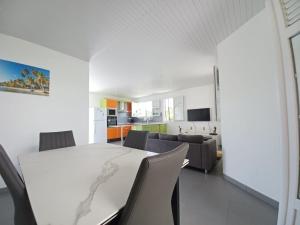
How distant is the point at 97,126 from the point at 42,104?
341 centimetres

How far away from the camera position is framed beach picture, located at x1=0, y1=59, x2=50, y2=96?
204 cm

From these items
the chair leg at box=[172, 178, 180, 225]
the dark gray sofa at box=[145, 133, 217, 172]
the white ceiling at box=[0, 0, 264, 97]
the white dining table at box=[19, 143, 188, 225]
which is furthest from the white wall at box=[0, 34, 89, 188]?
the chair leg at box=[172, 178, 180, 225]

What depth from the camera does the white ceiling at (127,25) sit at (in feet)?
5.28

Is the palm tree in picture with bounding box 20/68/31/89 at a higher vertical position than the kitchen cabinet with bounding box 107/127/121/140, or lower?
higher

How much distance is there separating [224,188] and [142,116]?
6.56 meters

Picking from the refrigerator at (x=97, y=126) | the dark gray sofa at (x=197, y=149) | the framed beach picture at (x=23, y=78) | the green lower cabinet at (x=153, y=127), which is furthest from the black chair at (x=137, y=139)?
the refrigerator at (x=97, y=126)

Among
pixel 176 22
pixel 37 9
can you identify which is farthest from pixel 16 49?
pixel 176 22

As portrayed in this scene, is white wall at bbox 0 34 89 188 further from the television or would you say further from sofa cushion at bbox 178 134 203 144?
the television

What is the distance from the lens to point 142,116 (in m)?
8.27

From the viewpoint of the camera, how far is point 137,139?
6.10 feet

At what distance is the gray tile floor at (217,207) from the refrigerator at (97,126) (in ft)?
12.3

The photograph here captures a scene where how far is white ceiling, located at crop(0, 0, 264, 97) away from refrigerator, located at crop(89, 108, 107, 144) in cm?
319

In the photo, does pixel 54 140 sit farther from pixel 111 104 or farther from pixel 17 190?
pixel 111 104

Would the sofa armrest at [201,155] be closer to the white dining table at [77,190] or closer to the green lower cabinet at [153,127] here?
the white dining table at [77,190]
